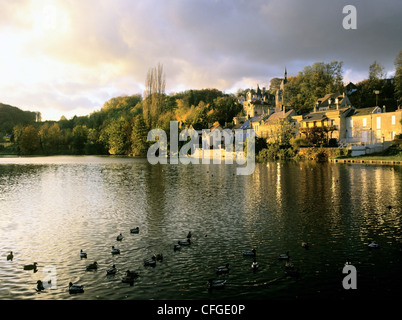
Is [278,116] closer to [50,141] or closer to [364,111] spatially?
[364,111]

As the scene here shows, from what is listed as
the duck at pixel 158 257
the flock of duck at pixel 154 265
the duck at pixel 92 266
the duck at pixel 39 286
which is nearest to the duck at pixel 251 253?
the flock of duck at pixel 154 265

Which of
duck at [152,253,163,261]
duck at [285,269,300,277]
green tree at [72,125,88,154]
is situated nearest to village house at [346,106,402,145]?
duck at [285,269,300,277]

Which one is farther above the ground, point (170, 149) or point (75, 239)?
point (170, 149)

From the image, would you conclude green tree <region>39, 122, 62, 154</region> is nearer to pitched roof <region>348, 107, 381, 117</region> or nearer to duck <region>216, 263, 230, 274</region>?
pitched roof <region>348, 107, 381, 117</region>

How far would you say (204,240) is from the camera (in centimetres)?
1998

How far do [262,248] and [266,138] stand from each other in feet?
310

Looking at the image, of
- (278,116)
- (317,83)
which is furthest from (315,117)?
(317,83)

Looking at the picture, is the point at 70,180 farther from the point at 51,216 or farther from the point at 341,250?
the point at 341,250

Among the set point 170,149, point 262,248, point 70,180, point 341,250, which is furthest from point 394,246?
point 170,149

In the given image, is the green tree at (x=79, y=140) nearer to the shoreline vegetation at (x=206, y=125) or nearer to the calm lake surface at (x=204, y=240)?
the shoreline vegetation at (x=206, y=125)

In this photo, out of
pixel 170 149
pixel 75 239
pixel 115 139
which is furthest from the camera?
pixel 115 139

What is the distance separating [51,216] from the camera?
27297 mm

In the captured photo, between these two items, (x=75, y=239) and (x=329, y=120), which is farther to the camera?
(x=329, y=120)

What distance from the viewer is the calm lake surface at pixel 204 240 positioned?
13.8m
